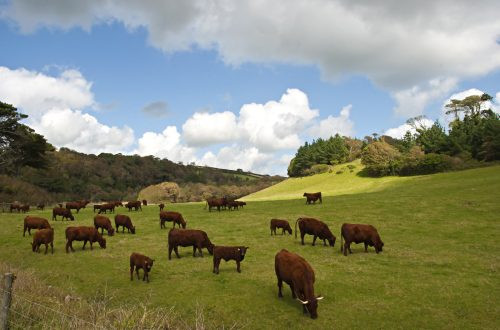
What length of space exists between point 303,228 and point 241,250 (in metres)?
6.64

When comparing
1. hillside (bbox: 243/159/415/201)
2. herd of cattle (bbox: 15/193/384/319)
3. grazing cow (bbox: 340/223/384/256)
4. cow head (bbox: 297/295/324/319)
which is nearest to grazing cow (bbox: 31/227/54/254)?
herd of cattle (bbox: 15/193/384/319)

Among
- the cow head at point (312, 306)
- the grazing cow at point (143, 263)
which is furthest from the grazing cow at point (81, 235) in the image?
the cow head at point (312, 306)

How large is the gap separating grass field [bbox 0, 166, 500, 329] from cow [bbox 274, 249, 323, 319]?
0.36 meters

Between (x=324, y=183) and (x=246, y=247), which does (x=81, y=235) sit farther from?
(x=324, y=183)

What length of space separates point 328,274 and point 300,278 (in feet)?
13.6

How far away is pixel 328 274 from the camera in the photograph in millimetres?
16406

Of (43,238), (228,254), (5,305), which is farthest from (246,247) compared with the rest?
(43,238)

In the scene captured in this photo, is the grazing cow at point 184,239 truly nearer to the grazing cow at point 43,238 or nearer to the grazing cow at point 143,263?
the grazing cow at point 143,263

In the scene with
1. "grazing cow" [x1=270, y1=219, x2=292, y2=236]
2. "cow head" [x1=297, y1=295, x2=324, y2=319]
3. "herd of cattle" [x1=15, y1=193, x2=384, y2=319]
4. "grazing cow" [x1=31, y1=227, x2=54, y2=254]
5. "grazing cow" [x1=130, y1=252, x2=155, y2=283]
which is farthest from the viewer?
"grazing cow" [x1=270, y1=219, x2=292, y2=236]

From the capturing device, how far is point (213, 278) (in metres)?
16.3

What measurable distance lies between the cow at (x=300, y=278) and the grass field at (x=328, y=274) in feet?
1.18

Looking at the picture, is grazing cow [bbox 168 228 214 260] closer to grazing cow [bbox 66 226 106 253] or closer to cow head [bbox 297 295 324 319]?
grazing cow [bbox 66 226 106 253]

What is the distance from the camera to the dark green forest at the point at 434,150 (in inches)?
2660

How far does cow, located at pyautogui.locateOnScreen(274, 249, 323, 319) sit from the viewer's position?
12.1m
